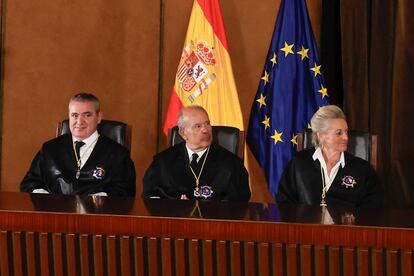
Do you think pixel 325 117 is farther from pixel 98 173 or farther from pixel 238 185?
pixel 98 173

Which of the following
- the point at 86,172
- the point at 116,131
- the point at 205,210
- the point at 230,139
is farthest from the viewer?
the point at 116,131

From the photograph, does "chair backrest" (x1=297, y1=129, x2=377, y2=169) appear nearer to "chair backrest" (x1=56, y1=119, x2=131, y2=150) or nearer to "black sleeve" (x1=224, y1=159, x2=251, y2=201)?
"black sleeve" (x1=224, y1=159, x2=251, y2=201)

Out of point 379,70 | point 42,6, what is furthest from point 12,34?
point 379,70

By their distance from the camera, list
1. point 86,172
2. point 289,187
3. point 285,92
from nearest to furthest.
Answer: point 289,187, point 86,172, point 285,92

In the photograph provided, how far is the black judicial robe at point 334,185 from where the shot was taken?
3.81m

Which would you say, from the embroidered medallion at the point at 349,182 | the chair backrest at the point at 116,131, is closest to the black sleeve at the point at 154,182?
the chair backrest at the point at 116,131

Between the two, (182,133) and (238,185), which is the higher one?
(182,133)

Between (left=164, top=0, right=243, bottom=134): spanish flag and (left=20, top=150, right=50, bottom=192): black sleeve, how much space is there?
4.69 feet

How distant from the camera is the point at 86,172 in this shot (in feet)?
13.5

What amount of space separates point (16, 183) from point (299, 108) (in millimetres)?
2331

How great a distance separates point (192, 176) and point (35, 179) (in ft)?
2.99

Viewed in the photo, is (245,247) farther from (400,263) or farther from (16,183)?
(16,183)

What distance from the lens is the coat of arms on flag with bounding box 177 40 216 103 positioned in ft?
17.9

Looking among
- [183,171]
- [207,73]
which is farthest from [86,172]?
[207,73]
